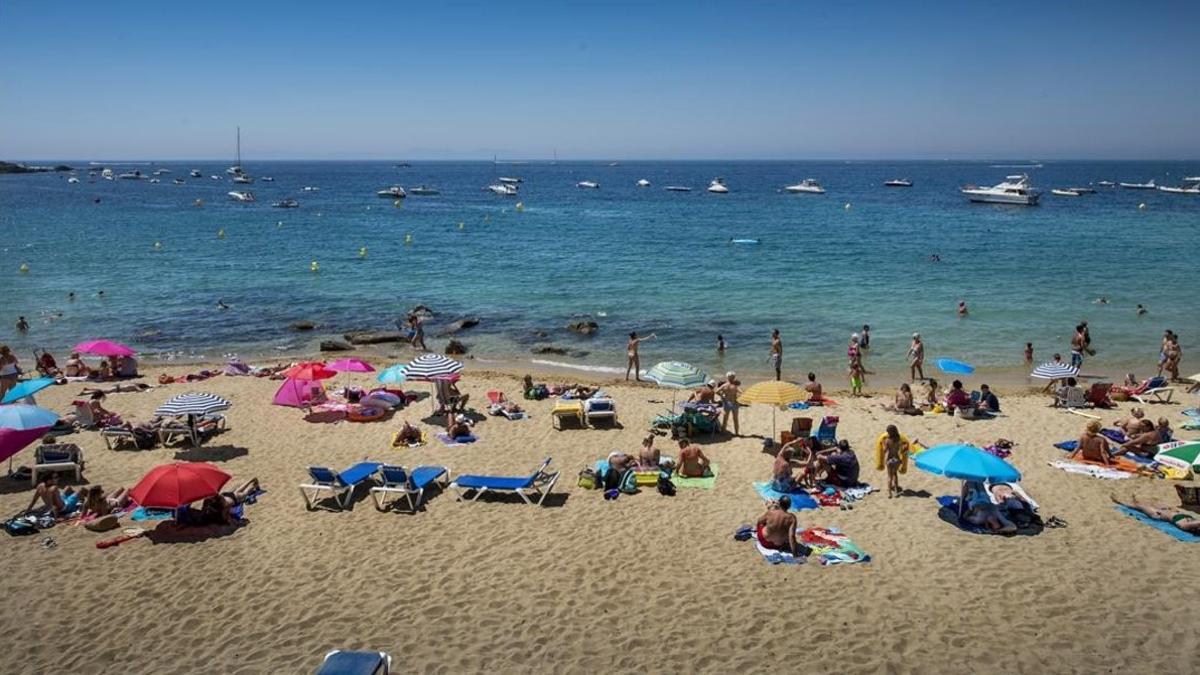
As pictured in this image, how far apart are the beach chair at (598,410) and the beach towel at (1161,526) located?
30.0ft

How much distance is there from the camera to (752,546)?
1075 centimetres

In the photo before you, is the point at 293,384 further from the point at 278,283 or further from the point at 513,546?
the point at 278,283

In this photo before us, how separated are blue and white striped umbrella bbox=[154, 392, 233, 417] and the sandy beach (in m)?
1.49

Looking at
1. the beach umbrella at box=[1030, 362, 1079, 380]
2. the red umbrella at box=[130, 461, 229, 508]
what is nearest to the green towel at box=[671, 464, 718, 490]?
the red umbrella at box=[130, 461, 229, 508]

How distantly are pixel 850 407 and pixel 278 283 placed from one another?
3076 cm

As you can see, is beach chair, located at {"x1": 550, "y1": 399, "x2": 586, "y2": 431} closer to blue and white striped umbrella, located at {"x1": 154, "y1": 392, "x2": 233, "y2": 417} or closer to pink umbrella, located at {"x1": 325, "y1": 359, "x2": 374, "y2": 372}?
pink umbrella, located at {"x1": 325, "y1": 359, "x2": 374, "y2": 372}

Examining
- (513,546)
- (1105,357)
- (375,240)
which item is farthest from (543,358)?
(375,240)

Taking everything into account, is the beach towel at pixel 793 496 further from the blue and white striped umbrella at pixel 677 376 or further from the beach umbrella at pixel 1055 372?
the beach umbrella at pixel 1055 372

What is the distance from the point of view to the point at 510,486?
12312 millimetres

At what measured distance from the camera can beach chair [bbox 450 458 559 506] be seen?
12352 mm

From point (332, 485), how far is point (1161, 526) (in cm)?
1254

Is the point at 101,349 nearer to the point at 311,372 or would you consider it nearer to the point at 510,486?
the point at 311,372

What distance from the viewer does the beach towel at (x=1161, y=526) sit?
10.7 metres

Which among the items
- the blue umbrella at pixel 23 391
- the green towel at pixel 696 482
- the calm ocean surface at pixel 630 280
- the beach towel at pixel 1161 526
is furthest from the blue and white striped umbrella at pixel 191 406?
the beach towel at pixel 1161 526
